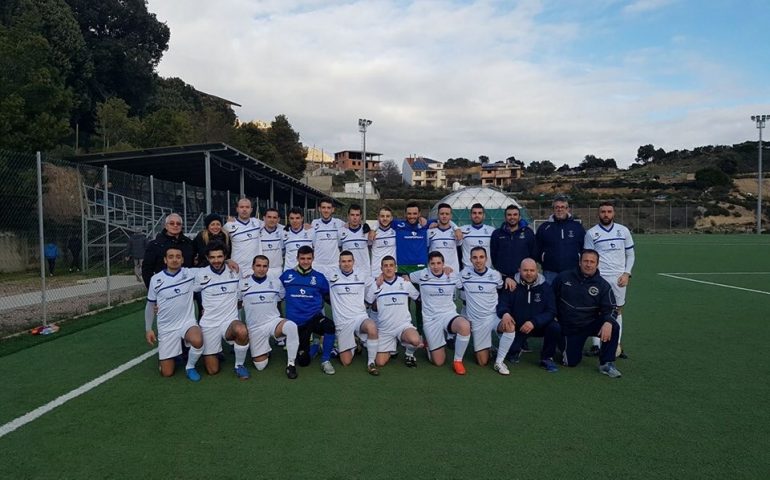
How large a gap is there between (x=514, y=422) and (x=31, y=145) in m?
16.7

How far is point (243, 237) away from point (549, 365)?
3847mm

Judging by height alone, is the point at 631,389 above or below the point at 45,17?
below

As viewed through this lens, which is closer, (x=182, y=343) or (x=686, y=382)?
(x=686, y=382)

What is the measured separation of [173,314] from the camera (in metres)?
5.31

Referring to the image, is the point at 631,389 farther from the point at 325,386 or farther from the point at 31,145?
the point at 31,145

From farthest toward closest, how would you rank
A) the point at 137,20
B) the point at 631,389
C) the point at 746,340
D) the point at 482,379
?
the point at 137,20 → the point at 746,340 → the point at 482,379 → the point at 631,389

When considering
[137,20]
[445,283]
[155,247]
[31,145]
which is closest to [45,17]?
[137,20]

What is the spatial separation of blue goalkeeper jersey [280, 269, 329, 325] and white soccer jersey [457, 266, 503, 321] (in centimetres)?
156

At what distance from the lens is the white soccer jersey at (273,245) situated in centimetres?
680

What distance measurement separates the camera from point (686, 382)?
16.0 ft

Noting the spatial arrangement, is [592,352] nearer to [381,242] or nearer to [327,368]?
[381,242]

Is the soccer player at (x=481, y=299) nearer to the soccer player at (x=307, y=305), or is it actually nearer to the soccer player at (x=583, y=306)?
the soccer player at (x=583, y=306)

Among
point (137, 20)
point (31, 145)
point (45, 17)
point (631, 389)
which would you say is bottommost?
point (631, 389)

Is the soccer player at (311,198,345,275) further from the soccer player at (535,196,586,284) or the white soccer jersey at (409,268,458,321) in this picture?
the soccer player at (535,196,586,284)
